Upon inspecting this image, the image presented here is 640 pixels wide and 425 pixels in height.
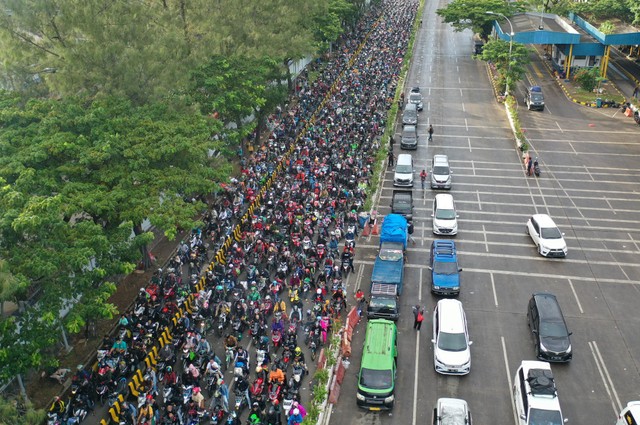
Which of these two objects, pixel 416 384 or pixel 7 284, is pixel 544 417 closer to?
pixel 416 384

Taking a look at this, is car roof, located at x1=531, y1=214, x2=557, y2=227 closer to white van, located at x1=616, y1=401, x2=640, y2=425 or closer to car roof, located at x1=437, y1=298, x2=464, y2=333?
car roof, located at x1=437, y1=298, x2=464, y2=333

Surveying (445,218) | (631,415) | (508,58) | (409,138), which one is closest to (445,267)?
(445,218)

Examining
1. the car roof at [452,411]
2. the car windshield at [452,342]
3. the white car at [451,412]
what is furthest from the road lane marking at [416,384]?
the car roof at [452,411]

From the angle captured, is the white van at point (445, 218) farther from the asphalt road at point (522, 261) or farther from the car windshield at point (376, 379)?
the car windshield at point (376, 379)

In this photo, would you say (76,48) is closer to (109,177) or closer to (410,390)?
(109,177)

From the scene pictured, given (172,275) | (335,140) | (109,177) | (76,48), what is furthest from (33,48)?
(335,140)
